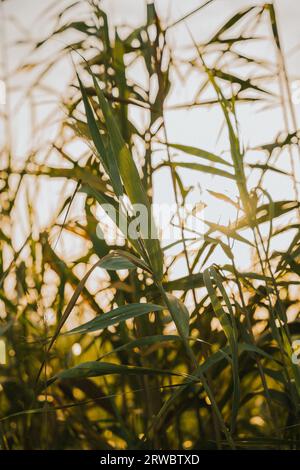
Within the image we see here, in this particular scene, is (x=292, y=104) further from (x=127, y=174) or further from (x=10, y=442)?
(x=10, y=442)

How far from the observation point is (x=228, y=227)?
0.76 meters

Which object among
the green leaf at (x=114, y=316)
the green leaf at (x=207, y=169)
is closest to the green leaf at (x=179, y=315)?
the green leaf at (x=114, y=316)

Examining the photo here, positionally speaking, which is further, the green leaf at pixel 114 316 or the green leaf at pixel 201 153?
the green leaf at pixel 201 153

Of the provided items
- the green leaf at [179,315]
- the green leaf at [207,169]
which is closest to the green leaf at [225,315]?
the green leaf at [179,315]

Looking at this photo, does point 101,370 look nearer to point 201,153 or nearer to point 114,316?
point 114,316

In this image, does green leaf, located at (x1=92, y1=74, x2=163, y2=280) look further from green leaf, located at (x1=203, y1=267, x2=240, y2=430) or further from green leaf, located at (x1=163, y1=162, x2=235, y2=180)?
green leaf, located at (x1=163, y1=162, x2=235, y2=180)

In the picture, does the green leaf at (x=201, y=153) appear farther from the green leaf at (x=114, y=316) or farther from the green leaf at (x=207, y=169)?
the green leaf at (x=114, y=316)

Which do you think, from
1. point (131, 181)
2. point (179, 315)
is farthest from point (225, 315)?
point (131, 181)

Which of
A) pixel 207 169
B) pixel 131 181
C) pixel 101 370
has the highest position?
pixel 207 169

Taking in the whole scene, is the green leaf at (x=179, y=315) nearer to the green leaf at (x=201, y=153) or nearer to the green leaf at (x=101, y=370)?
the green leaf at (x=101, y=370)

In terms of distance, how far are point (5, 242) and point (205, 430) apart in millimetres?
490

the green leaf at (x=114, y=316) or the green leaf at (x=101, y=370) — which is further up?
the green leaf at (x=114, y=316)

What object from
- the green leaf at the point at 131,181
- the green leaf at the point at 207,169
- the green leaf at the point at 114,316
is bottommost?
the green leaf at the point at 114,316

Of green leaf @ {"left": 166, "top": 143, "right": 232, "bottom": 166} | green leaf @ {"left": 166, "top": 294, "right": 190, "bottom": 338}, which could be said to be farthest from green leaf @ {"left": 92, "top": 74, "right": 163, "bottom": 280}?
green leaf @ {"left": 166, "top": 143, "right": 232, "bottom": 166}
